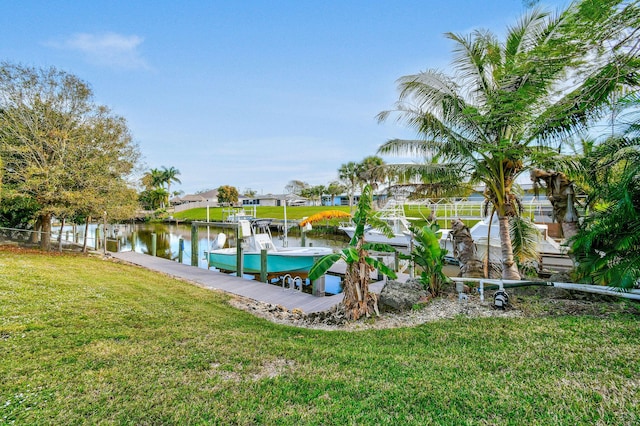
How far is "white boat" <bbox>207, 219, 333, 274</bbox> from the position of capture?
559 inches

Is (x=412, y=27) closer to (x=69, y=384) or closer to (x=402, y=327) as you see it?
(x=402, y=327)

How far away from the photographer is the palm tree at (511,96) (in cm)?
497

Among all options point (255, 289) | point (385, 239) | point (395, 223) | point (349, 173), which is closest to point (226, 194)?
point (349, 173)

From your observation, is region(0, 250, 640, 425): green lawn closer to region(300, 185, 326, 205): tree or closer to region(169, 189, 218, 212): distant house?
region(300, 185, 326, 205): tree

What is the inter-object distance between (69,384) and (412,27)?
11.1 m

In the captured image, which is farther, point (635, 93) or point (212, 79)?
point (212, 79)

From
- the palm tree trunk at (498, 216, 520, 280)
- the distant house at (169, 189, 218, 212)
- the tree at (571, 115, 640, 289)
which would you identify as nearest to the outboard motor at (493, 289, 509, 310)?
the tree at (571, 115, 640, 289)

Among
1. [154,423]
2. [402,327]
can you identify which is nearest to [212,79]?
[402,327]

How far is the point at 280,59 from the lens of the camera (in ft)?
42.6

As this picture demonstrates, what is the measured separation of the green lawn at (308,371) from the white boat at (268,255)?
8.29 metres

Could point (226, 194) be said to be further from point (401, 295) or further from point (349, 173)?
point (401, 295)

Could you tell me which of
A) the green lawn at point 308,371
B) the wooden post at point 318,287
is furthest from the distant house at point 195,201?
the green lawn at point 308,371

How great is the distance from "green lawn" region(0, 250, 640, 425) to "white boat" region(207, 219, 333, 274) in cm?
829

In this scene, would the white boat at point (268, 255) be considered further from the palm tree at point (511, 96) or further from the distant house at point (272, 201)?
the distant house at point (272, 201)
